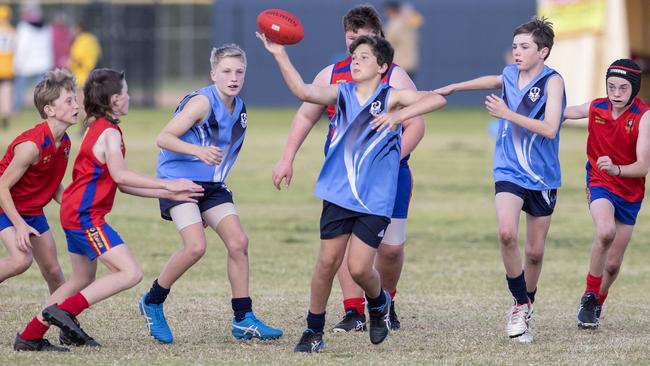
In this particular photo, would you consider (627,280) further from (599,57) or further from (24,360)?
(599,57)

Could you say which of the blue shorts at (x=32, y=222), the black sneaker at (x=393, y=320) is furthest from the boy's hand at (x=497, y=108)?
the blue shorts at (x=32, y=222)

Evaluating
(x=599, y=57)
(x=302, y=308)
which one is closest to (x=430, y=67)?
(x=599, y=57)

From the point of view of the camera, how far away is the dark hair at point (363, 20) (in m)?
7.22

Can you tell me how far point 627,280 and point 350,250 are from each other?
371 centimetres

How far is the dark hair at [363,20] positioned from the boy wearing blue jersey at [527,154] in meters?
0.57

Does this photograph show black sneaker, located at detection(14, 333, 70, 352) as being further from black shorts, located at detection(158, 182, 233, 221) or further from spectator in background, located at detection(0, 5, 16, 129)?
spectator in background, located at detection(0, 5, 16, 129)

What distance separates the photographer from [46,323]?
6332 millimetres

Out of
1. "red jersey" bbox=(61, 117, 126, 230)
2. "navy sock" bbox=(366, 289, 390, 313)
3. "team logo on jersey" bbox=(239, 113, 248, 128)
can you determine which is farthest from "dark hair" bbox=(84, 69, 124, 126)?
"navy sock" bbox=(366, 289, 390, 313)

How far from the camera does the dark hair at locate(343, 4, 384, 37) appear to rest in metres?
7.22

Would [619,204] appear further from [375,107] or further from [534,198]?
[375,107]

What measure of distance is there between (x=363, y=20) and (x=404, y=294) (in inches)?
92.5

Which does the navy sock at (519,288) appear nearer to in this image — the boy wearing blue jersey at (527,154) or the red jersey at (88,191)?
the boy wearing blue jersey at (527,154)

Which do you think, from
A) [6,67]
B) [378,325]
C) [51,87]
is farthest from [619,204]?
[6,67]

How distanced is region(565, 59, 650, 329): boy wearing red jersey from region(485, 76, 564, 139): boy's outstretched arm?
1.84ft
